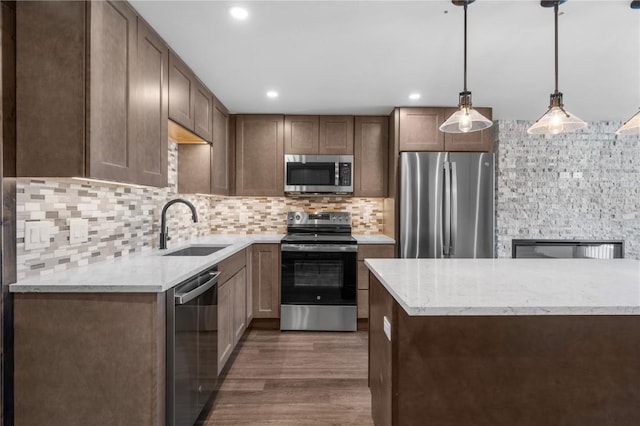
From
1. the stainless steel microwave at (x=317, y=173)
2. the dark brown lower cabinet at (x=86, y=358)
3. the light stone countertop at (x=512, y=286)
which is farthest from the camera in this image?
the stainless steel microwave at (x=317, y=173)

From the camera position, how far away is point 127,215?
2195 millimetres

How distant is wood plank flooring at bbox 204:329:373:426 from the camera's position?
Answer: 1.97 metres

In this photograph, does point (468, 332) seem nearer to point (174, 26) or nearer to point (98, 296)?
point (98, 296)

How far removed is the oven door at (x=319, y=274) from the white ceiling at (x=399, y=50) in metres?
1.47

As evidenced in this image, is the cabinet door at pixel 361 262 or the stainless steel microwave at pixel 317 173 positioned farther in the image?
the stainless steel microwave at pixel 317 173

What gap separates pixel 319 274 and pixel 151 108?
6.86ft

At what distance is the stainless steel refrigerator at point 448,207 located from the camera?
321 centimetres

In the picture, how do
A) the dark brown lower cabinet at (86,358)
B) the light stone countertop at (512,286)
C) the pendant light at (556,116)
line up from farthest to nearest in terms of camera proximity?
the pendant light at (556,116) < the dark brown lower cabinet at (86,358) < the light stone countertop at (512,286)

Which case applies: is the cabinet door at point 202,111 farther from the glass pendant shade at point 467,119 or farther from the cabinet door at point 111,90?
the glass pendant shade at point 467,119

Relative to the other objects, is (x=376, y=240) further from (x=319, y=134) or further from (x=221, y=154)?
(x=221, y=154)

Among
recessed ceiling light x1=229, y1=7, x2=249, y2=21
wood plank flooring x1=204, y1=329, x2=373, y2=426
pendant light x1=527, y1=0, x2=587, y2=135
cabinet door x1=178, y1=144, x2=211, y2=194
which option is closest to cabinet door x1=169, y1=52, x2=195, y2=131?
cabinet door x1=178, y1=144, x2=211, y2=194

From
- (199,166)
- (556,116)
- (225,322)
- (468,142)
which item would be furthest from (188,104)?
(468,142)

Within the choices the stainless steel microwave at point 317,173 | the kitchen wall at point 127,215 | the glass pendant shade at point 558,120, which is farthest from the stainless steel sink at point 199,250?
the glass pendant shade at point 558,120

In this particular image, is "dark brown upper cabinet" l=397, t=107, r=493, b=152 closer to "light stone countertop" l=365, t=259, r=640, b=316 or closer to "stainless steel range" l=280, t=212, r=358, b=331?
"stainless steel range" l=280, t=212, r=358, b=331
